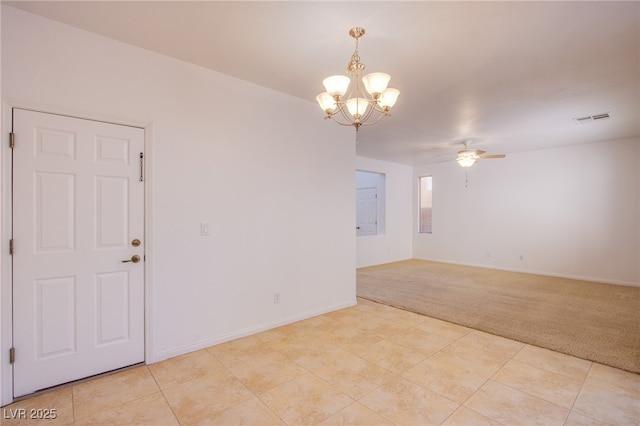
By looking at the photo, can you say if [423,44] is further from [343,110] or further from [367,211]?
[367,211]

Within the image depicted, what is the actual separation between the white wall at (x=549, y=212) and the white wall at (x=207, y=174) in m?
5.01

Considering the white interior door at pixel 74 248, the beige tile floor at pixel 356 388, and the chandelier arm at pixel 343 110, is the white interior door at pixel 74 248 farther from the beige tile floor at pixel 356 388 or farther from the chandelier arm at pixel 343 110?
the chandelier arm at pixel 343 110

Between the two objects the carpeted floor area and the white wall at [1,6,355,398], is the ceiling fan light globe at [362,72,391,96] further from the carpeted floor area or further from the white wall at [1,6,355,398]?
the carpeted floor area

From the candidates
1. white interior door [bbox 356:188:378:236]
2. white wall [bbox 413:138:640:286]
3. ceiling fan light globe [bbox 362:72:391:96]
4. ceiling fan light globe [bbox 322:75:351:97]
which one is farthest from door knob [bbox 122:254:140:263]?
white wall [bbox 413:138:640:286]

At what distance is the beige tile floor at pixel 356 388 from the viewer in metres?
2.01

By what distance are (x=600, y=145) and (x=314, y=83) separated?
19.6ft

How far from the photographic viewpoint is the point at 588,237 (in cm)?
594

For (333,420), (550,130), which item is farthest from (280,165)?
(550,130)

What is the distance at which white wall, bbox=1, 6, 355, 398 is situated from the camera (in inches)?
91.2

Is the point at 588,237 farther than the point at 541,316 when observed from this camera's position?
Yes

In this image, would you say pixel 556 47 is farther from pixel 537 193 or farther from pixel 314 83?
pixel 537 193

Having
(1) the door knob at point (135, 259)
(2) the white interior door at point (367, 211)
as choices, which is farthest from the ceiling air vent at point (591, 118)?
(1) the door knob at point (135, 259)

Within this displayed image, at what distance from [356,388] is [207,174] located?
7.67 ft

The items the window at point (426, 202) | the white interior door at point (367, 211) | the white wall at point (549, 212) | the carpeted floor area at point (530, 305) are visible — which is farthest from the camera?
the window at point (426, 202)
